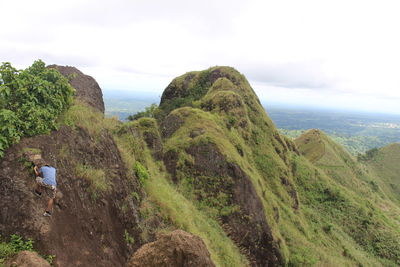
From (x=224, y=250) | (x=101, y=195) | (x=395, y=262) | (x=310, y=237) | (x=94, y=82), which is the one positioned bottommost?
(x=395, y=262)

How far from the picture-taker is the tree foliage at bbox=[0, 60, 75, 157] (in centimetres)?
755

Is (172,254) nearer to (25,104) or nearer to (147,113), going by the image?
(25,104)

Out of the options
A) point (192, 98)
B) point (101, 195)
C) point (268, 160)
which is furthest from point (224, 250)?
point (192, 98)

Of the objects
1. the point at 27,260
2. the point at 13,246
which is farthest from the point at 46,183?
the point at 27,260

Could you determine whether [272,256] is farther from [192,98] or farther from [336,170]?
[336,170]

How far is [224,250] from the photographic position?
14508 millimetres

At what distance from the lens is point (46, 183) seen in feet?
23.4

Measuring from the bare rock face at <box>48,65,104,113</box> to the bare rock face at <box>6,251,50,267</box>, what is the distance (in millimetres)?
11987

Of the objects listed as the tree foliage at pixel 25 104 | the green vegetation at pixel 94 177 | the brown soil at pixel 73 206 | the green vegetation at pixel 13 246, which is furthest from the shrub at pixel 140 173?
the green vegetation at pixel 13 246

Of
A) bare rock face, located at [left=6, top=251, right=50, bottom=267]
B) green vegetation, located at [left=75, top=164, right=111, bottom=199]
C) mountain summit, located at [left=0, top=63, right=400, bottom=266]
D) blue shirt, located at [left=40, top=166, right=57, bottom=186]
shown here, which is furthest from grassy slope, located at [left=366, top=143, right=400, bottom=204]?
bare rock face, located at [left=6, top=251, right=50, bottom=267]

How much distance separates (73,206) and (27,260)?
2305mm

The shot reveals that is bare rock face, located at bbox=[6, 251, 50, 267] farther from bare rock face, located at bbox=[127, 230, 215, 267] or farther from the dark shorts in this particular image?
bare rock face, located at bbox=[127, 230, 215, 267]

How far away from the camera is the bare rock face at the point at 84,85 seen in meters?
17.1

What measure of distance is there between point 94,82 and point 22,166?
46.2 ft
